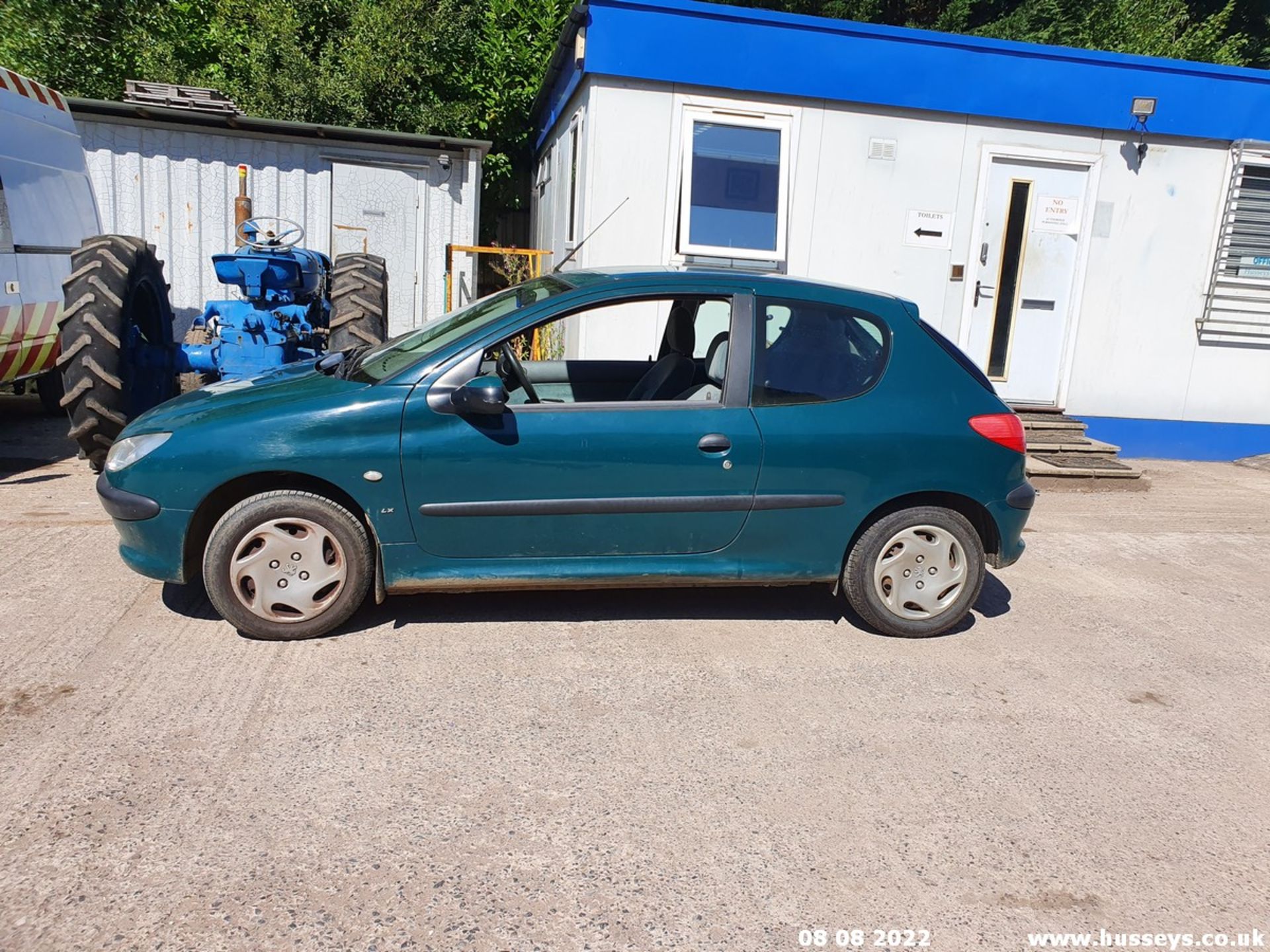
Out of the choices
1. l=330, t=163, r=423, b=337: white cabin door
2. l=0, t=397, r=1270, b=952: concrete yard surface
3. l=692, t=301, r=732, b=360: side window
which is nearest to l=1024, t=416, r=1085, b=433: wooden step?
l=692, t=301, r=732, b=360: side window

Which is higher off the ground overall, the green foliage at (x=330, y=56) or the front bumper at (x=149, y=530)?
the green foliage at (x=330, y=56)

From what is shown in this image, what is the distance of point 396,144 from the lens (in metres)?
10.7

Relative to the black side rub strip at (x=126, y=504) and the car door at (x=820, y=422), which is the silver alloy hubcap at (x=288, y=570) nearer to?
the black side rub strip at (x=126, y=504)

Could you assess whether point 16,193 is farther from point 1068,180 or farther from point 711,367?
point 1068,180

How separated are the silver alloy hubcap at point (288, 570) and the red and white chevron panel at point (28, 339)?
11.4ft

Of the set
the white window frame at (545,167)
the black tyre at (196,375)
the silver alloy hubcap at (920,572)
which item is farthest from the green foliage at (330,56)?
the silver alloy hubcap at (920,572)

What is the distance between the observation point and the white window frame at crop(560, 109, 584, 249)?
29.1 feet

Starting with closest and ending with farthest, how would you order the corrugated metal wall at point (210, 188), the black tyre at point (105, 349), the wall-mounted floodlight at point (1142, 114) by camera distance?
1. the black tyre at point (105, 349)
2. the wall-mounted floodlight at point (1142, 114)
3. the corrugated metal wall at point (210, 188)

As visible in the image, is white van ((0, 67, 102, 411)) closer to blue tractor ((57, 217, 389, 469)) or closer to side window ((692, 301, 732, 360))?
blue tractor ((57, 217, 389, 469))

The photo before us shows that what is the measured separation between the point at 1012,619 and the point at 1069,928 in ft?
8.27

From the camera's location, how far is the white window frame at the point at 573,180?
8.87 m

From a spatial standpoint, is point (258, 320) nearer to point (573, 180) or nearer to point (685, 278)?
point (685, 278)

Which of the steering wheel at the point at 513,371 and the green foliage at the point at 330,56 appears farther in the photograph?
the green foliage at the point at 330,56

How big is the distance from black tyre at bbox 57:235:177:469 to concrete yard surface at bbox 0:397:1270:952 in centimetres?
129
